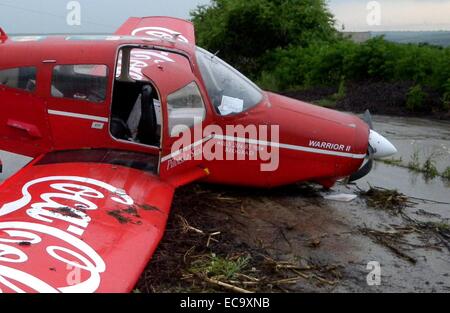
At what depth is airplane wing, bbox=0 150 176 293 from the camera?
431 centimetres

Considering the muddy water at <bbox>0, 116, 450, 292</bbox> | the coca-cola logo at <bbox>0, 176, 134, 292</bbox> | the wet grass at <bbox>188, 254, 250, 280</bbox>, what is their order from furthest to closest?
1. the muddy water at <bbox>0, 116, 450, 292</bbox>
2. the wet grass at <bbox>188, 254, 250, 280</bbox>
3. the coca-cola logo at <bbox>0, 176, 134, 292</bbox>

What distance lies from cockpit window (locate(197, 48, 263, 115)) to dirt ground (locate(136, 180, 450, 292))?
3.73 ft

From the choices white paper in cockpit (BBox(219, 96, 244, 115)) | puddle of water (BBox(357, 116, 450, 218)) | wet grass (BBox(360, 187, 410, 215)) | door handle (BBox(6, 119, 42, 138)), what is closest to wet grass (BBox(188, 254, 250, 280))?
white paper in cockpit (BBox(219, 96, 244, 115))

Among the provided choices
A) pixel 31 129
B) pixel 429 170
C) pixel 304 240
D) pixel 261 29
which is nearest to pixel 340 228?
pixel 304 240

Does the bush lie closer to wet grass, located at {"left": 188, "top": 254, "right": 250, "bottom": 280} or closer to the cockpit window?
the cockpit window

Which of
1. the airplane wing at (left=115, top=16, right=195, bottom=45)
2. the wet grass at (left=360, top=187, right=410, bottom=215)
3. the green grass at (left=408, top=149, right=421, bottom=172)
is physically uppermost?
the airplane wing at (left=115, top=16, right=195, bottom=45)

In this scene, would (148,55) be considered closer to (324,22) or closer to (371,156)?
(371,156)

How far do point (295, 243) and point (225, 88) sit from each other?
7.40ft

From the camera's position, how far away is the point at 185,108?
6.87m

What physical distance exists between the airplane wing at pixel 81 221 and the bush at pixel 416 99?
450 inches

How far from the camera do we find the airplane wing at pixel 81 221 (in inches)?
170

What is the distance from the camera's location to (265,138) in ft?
22.8

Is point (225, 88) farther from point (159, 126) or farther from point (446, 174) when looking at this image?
point (446, 174)
